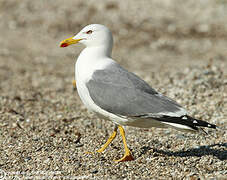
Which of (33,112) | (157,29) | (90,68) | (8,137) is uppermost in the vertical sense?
(90,68)

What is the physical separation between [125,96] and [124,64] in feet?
25.2

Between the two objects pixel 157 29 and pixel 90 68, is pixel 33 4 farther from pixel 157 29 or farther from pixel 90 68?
pixel 90 68

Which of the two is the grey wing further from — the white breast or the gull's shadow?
the gull's shadow

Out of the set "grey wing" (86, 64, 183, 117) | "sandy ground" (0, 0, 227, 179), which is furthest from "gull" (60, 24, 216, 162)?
"sandy ground" (0, 0, 227, 179)

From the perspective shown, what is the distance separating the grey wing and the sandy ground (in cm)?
71

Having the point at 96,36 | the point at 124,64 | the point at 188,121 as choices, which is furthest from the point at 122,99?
the point at 124,64

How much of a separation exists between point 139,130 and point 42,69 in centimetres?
543

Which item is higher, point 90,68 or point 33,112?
point 90,68

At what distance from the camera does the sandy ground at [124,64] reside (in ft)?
15.8

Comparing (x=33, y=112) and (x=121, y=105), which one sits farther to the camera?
(x=33, y=112)

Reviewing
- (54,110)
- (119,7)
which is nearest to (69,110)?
(54,110)

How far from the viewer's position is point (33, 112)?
295 inches

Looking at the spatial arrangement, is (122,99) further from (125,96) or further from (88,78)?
(88,78)

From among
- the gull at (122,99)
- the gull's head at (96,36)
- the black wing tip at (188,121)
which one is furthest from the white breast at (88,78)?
the black wing tip at (188,121)
